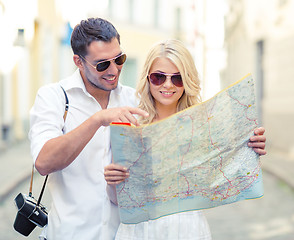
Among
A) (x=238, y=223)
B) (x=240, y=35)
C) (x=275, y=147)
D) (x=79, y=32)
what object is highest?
(x=79, y=32)

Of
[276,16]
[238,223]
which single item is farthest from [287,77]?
[238,223]

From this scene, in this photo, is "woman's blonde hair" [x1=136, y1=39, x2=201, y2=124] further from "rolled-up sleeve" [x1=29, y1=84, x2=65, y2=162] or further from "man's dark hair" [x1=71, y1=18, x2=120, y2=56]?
"rolled-up sleeve" [x1=29, y1=84, x2=65, y2=162]

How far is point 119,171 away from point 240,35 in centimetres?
1578

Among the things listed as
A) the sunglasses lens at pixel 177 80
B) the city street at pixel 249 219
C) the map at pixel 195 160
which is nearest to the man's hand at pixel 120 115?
the map at pixel 195 160

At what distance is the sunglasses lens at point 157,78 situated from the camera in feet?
7.43

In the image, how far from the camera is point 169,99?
2291 mm

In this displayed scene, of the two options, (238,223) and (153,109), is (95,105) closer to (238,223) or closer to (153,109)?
(153,109)

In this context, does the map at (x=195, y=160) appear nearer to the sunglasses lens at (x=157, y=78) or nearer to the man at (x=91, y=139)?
the man at (x=91, y=139)

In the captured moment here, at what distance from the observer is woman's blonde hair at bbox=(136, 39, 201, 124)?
2262 mm

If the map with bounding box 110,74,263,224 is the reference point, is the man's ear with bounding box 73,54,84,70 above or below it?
above

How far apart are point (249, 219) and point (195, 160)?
160 inches

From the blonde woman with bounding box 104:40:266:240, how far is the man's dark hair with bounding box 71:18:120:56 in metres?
0.24

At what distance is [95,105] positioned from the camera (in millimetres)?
2307

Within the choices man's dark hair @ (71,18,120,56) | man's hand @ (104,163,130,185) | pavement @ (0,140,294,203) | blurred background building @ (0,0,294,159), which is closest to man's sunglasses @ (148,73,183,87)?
man's dark hair @ (71,18,120,56)
